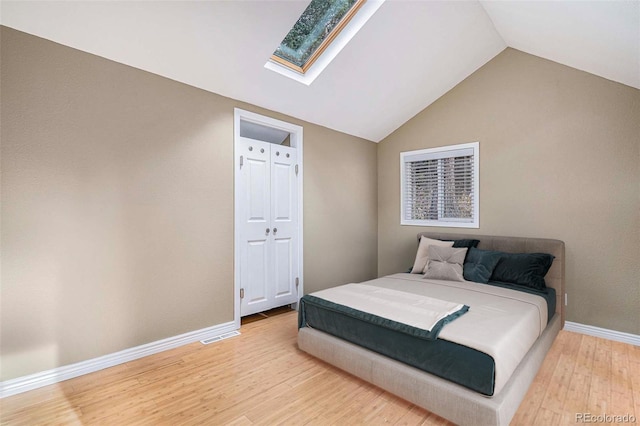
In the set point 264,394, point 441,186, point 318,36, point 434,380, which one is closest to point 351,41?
point 318,36

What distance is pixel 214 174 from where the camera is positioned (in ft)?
10.3

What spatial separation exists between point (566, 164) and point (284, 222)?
10.5 feet

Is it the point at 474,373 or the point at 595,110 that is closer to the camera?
the point at 474,373

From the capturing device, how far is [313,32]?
309cm

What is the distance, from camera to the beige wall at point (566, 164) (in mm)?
3043

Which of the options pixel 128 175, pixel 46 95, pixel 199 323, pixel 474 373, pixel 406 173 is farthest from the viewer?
pixel 406 173

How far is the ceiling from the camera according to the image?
2219 mm

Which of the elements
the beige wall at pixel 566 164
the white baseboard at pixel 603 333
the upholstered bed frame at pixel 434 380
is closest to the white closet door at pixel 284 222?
the upholstered bed frame at pixel 434 380

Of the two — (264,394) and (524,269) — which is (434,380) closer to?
(264,394)

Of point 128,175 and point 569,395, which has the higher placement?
point 128,175

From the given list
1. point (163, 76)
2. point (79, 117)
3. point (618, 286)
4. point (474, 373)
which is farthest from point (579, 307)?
point (79, 117)

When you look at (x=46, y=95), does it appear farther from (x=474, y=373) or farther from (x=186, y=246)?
(x=474, y=373)

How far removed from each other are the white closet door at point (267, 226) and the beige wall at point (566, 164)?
2.27m

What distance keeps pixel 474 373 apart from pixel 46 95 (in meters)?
3.34
